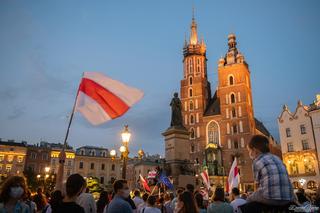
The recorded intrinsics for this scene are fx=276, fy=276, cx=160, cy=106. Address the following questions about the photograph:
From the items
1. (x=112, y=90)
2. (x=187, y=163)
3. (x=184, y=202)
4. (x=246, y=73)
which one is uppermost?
(x=246, y=73)

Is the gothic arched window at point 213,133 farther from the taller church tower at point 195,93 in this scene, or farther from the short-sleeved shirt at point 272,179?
the short-sleeved shirt at point 272,179

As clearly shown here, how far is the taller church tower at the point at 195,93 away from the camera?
66.1 m

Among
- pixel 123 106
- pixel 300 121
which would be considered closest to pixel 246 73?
pixel 300 121

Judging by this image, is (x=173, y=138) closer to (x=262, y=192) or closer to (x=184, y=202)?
(x=184, y=202)

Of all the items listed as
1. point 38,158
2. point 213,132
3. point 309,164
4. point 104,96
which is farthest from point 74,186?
point 38,158

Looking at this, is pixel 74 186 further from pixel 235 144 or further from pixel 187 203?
pixel 235 144

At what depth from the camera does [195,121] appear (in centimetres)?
6831

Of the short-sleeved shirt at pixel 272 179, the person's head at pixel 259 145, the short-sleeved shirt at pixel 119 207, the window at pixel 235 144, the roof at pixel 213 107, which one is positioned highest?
the roof at pixel 213 107

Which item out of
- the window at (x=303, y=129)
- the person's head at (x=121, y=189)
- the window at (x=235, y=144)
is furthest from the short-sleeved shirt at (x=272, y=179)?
the window at (x=235, y=144)

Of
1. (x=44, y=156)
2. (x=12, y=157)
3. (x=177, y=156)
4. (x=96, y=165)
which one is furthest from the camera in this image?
(x=96, y=165)

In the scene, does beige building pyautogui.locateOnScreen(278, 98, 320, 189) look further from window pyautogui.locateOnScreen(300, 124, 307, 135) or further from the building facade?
the building facade

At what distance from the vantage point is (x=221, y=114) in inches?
2584

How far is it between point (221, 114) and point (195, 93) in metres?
9.34

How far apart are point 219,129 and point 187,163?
156ft
